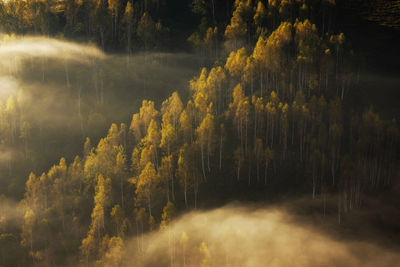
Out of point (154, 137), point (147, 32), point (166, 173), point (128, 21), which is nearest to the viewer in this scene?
point (166, 173)

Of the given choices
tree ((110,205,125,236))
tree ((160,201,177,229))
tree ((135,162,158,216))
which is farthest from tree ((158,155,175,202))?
tree ((110,205,125,236))

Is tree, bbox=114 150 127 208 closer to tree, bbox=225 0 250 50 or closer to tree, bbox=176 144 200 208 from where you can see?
tree, bbox=176 144 200 208

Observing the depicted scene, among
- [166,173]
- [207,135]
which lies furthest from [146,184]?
[207,135]

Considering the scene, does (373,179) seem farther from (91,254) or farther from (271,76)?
(91,254)

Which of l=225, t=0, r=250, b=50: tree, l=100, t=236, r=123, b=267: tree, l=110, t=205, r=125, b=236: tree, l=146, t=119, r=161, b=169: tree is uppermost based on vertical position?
l=225, t=0, r=250, b=50: tree

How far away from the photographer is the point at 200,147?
9350 cm

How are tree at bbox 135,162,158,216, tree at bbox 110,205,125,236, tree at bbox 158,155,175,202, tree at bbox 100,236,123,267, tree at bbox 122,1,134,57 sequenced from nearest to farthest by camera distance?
tree at bbox 100,236,123,267, tree at bbox 110,205,125,236, tree at bbox 135,162,158,216, tree at bbox 158,155,175,202, tree at bbox 122,1,134,57

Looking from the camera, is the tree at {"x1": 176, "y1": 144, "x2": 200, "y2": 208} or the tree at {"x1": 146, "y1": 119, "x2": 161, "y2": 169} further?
the tree at {"x1": 146, "y1": 119, "x2": 161, "y2": 169}

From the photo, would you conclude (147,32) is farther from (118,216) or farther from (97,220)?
(97,220)

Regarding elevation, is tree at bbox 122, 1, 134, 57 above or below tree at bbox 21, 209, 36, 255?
above

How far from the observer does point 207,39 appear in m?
131

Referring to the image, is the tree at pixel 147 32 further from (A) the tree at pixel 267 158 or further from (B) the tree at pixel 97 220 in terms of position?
(A) the tree at pixel 267 158

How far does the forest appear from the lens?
81.4 metres

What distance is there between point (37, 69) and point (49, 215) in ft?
188
